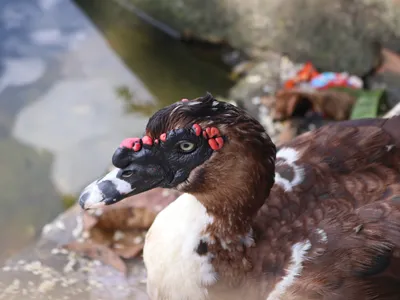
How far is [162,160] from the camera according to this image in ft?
5.06

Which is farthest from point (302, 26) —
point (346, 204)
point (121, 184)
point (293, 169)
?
point (121, 184)

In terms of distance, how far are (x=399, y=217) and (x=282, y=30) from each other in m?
1.85

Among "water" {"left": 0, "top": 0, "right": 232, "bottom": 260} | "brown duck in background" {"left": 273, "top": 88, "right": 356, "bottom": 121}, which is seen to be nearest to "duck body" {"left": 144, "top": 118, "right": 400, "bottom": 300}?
"brown duck in background" {"left": 273, "top": 88, "right": 356, "bottom": 121}

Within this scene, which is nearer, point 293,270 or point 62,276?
point 293,270

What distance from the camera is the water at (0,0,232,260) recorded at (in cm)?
284

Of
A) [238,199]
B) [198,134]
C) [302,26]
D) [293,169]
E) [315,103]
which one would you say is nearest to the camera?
[198,134]

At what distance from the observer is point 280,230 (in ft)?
5.54

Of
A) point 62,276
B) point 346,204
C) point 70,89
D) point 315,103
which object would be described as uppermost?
point 70,89

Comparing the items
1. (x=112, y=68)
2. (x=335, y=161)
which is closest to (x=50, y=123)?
(x=112, y=68)

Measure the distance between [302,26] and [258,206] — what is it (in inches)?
68.4

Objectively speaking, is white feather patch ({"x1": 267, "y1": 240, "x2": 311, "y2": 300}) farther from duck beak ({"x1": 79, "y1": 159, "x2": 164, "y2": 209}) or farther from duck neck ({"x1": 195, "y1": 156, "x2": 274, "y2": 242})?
duck beak ({"x1": 79, "y1": 159, "x2": 164, "y2": 209})

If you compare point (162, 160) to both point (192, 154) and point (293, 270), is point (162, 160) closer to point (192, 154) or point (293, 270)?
Answer: point (192, 154)

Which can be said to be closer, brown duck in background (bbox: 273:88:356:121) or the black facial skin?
the black facial skin

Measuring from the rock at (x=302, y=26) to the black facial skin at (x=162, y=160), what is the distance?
5.72 feet
